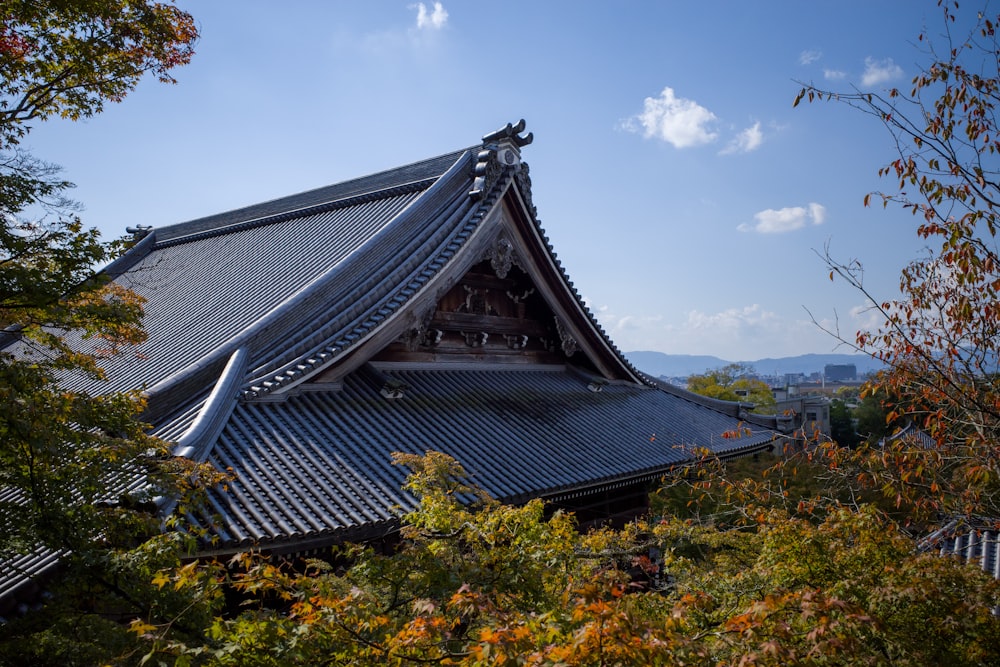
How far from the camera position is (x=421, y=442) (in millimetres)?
8461

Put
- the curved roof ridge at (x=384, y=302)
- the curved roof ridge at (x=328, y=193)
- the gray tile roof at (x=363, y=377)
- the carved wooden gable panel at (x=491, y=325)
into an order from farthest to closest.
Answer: the curved roof ridge at (x=328, y=193)
the carved wooden gable panel at (x=491, y=325)
the curved roof ridge at (x=384, y=302)
the gray tile roof at (x=363, y=377)

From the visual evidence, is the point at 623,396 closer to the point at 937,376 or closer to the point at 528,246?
the point at 528,246

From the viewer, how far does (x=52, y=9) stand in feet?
18.9

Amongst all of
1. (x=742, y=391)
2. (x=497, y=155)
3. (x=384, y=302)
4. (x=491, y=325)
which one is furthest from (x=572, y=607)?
(x=742, y=391)

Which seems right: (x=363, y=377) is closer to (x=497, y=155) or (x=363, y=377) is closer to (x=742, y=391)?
(x=497, y=155)

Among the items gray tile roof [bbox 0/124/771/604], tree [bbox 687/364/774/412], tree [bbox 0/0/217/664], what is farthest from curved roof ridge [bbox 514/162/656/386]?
tree [bbox 687/364/774/412]

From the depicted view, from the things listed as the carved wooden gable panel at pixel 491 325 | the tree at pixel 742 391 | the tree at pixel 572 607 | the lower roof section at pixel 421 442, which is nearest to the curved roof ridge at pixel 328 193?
the carved wooden gable panel at pixel 491 325

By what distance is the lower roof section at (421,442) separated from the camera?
611cm

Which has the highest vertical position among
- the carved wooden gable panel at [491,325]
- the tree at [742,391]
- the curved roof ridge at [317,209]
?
the curved roof ridge at [317,209]

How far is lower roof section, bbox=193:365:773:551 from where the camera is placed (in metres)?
6.11

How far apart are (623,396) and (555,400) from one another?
2161 mm

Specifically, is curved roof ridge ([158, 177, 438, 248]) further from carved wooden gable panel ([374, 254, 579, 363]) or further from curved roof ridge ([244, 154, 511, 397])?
carved wooden gable panel ([374, 254, 579, 363])

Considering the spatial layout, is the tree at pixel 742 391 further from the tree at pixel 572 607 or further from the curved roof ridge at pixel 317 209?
the tree at pixel 572 607

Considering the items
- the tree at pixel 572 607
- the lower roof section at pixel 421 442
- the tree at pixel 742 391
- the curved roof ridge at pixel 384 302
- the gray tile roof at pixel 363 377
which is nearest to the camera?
→ the tree at pixel 572 607
